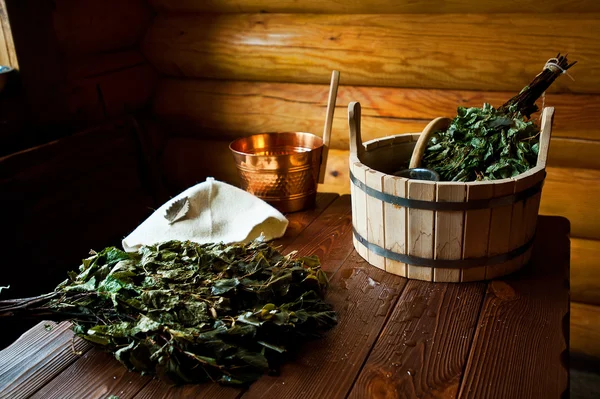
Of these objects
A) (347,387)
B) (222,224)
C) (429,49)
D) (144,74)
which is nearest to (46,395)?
(347,387)

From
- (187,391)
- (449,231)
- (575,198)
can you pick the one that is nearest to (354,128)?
(449,231)

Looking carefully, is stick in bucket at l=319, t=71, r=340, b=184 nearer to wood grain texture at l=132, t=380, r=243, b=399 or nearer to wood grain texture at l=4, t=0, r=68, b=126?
wood grain texture at l=132, t=380, r=243, b=399

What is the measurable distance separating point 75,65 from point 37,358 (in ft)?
6.59

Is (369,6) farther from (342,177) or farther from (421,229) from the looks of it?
(421,229)

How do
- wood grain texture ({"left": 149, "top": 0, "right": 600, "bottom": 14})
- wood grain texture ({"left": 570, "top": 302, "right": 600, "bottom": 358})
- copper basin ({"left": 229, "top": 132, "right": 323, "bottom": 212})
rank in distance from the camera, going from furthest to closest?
wood grain texture ({"left": 570, "top": 302, "right": 600, "bottom": 358}) < wood grain texture ({"left": 149, "top": 0, "right": 600, "bottom": 14}) < copper basin ({"left": 229, "top": 132, "right": 323, "bottom": 212})

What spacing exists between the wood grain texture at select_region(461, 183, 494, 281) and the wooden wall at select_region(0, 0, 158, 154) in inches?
83.5

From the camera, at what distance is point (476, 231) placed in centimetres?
169

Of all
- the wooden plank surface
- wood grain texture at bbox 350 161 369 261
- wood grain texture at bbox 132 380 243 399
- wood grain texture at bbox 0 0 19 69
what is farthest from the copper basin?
→ wood grain texture at bbox 0 0 19 69

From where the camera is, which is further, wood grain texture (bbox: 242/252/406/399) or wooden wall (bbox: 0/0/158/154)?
wooden wall (bbox: 0/0/158/154)

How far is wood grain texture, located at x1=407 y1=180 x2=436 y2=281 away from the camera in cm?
164

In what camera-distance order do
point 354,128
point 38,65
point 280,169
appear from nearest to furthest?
point 354,128 → point 280,169 → point 38,65

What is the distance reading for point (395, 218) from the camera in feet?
5.69

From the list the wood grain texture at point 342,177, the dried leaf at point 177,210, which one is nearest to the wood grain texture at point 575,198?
the wood grain texture at point 342,177

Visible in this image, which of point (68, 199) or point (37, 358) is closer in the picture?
point (37, 358)
